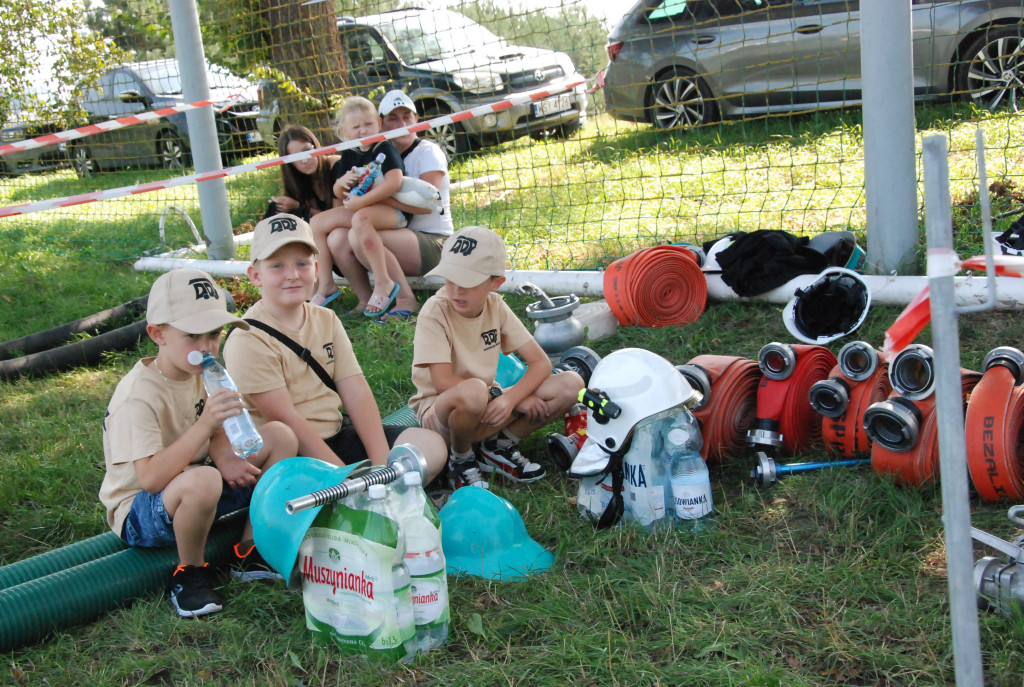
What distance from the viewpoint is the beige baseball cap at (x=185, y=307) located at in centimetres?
280

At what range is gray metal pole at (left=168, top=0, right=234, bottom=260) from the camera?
707 centimetres

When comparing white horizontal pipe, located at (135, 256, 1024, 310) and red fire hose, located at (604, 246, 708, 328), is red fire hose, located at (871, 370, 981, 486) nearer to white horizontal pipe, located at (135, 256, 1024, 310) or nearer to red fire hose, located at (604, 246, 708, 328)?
white horizontal pipe, located at (135, 256, 1024, 310)

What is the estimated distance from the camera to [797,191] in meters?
7.02

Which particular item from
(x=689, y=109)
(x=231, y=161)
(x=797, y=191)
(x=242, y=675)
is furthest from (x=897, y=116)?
(x=231, y=161)

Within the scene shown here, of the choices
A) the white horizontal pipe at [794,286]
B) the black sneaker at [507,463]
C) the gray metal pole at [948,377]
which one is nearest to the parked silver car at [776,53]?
the white horizontal pipe at [794,286]

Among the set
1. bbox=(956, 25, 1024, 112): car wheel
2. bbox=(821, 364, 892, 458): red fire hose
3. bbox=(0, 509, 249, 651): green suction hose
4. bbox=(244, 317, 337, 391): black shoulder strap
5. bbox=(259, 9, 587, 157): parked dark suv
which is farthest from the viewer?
bbox=(259, 9, 587, 157): parked dark suv

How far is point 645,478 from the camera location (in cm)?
304

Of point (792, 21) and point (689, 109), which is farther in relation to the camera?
point (689, 109)

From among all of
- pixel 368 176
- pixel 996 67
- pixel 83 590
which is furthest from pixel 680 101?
pixel 83 590

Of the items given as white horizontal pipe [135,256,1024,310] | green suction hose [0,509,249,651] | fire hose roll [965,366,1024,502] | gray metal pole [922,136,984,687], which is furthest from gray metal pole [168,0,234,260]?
gray metal pole [922,136,984,687]

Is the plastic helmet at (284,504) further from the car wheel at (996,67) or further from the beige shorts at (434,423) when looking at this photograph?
the car wheel at (996,67)

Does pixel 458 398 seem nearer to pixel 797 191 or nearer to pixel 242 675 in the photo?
pixel 242 675

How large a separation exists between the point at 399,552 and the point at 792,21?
5.90 m

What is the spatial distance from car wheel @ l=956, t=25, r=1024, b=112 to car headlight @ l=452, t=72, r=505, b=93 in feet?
12.4
